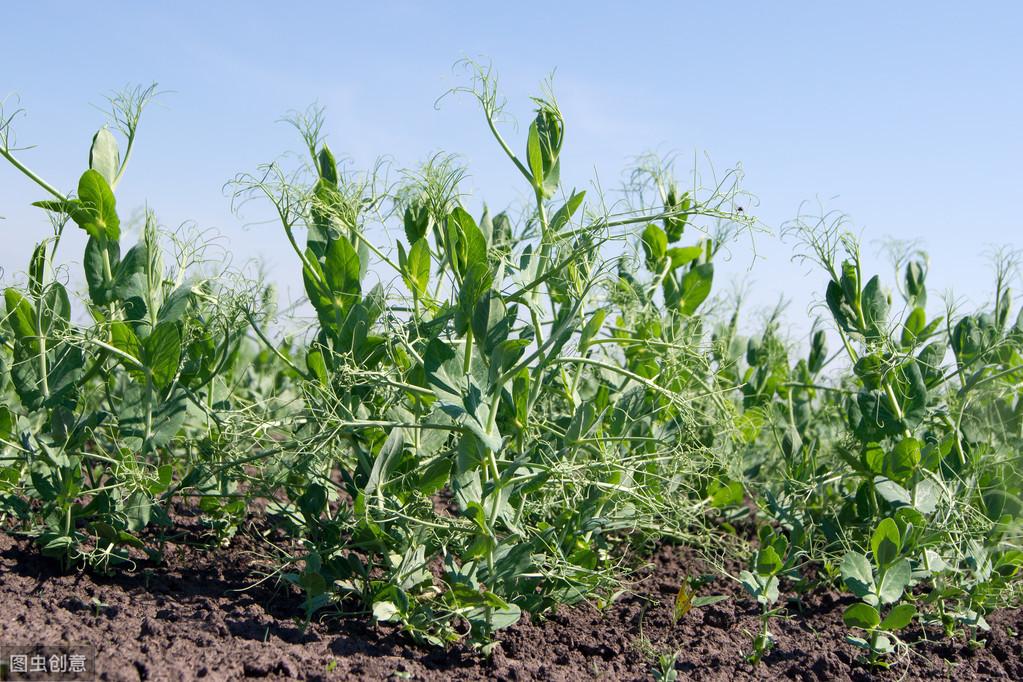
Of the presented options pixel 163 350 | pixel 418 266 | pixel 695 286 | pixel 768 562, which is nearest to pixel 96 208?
pixel 163 350

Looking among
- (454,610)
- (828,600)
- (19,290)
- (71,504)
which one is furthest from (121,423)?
(828,600)

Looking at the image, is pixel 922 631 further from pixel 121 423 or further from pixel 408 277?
pixel 121 423

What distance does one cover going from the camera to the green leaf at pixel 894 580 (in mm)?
2523

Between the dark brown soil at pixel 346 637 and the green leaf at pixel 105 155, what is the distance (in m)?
1.13

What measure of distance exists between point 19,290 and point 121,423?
18.6 inches

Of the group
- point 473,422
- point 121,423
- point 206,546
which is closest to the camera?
point 473,422

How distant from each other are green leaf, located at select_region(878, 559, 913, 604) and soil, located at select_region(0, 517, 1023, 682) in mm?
187

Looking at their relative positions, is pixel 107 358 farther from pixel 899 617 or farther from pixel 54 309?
pixel 899 617

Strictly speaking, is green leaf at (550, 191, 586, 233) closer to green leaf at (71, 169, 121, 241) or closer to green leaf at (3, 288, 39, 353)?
green leaf at (71, 169, 121, 241)

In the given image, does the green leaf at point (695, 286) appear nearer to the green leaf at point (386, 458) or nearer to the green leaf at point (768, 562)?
the green leaf at point (768, 562)

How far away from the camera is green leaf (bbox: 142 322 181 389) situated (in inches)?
94.6

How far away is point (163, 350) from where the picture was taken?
2424mm

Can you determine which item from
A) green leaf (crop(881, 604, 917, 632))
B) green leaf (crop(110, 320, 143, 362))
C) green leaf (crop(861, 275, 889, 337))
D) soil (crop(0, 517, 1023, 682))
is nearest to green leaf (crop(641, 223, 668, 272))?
green leaf (crop(861, 275, 889, 337))

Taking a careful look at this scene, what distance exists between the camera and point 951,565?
2.91 m
